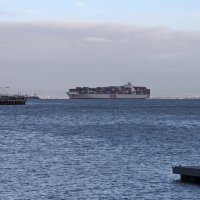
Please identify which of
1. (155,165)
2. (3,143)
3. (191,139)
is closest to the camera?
(155,165)

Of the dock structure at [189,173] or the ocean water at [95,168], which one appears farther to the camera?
the dock structure at [189,173]

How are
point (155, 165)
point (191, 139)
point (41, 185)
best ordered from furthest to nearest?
point (191, 139), point (155, 165), point (41, 185)

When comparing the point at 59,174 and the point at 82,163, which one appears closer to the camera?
the point at 59,174

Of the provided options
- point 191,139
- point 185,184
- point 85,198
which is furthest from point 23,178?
point 191,139

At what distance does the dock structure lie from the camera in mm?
46025

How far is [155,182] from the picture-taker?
46.6 metres

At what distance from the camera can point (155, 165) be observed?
2180 inches

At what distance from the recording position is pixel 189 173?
46.4 meters

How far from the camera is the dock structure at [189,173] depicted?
151 feet

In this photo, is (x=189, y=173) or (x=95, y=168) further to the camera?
(x=95, y=168)

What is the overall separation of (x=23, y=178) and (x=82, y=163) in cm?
956

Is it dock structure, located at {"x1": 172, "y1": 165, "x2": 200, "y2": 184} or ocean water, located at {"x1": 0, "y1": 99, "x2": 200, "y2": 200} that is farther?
dock structure, located at {"x1": 172, "y1": 165, "x2": 200, "y2": 184}

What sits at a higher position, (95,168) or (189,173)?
(189,173)

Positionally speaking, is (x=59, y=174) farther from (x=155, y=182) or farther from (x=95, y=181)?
(x=155, y=182)
